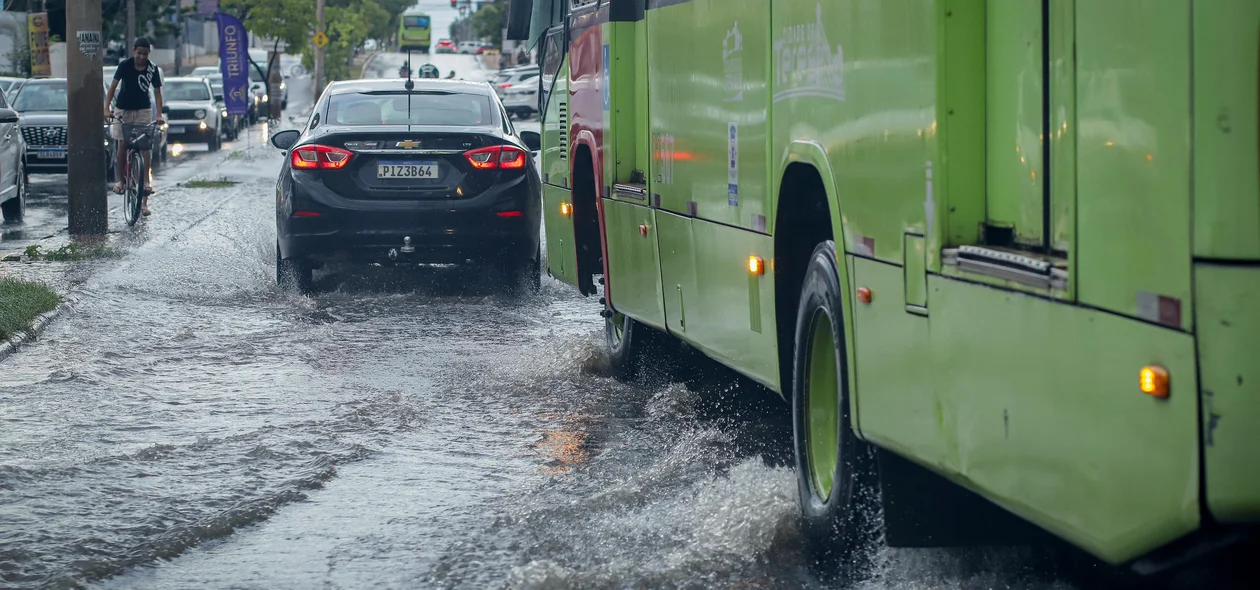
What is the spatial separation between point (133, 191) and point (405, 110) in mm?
6185

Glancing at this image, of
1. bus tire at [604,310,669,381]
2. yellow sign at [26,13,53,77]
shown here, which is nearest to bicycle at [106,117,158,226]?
bus tire at [604,310,669,381]

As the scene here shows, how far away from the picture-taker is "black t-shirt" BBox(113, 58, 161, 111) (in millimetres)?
18359

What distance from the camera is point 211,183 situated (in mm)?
25219

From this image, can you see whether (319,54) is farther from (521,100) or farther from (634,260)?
(634,260)

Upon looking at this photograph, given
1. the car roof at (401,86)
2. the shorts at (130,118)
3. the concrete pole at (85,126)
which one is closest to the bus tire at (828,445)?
the car roof at (401,86)

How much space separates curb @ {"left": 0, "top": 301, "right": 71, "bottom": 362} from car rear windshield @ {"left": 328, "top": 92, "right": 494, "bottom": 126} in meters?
2.30

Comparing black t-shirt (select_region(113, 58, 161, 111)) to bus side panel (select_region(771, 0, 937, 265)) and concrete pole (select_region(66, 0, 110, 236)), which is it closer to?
concrete pole (select_region(66, 0, 110, 236))

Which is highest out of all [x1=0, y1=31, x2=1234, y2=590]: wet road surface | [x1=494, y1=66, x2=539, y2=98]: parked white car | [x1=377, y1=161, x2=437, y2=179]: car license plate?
[x1=494, y1=66, x2=539, y2=98]: parked white car

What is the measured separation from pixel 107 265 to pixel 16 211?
5278 mm

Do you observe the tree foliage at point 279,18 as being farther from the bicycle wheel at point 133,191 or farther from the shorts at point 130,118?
the bicycle wheel at point 133,191

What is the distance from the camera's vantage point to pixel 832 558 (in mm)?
5242

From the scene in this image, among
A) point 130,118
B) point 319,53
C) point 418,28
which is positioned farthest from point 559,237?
point 418,28

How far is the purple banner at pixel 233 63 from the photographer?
41.1m

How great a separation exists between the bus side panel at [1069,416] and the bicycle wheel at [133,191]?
48.6ft
